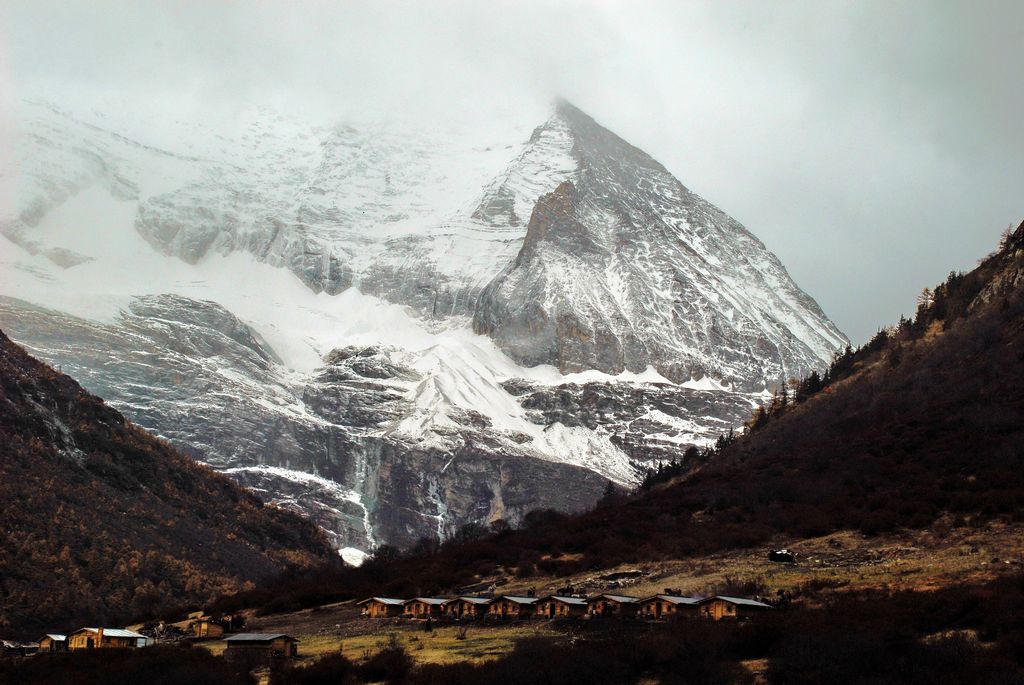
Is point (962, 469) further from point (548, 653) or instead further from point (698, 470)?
point (698, 470)

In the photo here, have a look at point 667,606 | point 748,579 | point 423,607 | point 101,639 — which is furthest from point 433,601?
point 101,639

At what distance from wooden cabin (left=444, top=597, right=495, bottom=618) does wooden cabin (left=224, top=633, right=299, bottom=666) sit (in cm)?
824

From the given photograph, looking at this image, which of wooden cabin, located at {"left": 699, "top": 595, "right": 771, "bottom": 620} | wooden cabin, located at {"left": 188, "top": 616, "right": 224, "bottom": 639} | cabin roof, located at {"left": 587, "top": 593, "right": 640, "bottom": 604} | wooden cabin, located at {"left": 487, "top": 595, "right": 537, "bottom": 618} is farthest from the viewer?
wooden cabin, located at {"left": 188, "top": 616, "right": 224, "bottom": 639}

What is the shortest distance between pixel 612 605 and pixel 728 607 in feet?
22.7

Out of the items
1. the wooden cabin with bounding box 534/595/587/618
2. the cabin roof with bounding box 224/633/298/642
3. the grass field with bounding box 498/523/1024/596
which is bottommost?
Result: the cabin roof with bounding box 224/633/298/642

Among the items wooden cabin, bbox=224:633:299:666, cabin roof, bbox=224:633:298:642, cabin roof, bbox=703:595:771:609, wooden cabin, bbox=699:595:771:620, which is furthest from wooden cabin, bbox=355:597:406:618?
cabin roof, bbox=703:595:771:609

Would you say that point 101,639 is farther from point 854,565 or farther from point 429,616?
point 854,565

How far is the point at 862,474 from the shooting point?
3162 inches

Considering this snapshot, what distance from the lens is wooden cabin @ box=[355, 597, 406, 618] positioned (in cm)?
6888

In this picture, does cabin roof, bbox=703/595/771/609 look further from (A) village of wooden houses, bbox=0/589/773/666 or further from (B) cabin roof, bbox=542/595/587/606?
(B) cabin roof, bbox=542/595/587/606

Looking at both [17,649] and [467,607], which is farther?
[17,649]

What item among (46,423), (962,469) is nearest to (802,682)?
(962,469)

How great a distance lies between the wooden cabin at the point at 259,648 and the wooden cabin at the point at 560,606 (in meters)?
11.9

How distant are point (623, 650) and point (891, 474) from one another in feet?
115
